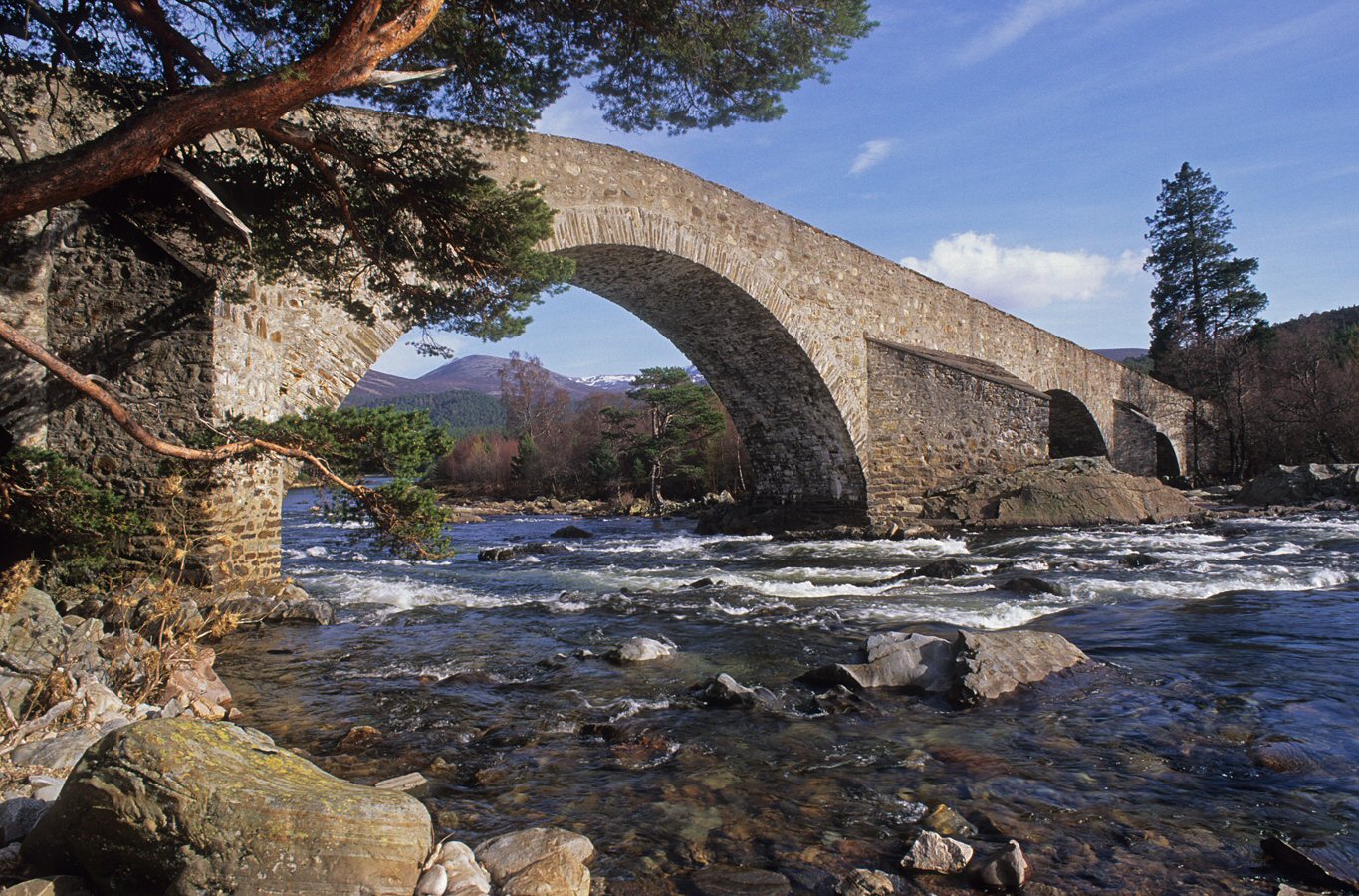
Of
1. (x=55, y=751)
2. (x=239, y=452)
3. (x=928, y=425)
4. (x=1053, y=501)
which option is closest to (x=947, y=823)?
(x=55, y=751)

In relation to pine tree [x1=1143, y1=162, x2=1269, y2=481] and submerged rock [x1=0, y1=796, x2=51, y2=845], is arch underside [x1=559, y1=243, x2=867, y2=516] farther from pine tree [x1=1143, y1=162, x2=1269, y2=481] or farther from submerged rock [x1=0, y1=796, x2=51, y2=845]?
pine tree [x1=1143, y1=162, x2=1269, y2=481]

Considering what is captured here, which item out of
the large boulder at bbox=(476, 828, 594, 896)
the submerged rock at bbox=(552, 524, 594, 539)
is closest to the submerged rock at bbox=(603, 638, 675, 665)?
the large boulder at bbox=(476, 828, 594, 896)

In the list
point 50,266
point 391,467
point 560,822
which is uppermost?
point 50,266

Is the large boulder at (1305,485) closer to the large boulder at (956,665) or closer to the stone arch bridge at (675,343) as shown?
the stone arch bridge at (675,343)

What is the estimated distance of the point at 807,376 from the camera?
46.9 feet

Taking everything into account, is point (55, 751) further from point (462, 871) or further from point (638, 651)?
point (638, 651)

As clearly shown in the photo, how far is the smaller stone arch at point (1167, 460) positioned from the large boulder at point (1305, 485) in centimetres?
821

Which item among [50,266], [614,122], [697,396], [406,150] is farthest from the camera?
[697,396]

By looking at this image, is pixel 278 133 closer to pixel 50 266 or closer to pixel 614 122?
pixel 50 266

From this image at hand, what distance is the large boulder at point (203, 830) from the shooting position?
2201 millimetres

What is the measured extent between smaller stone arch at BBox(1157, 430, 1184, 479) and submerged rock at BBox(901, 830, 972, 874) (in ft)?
94.8

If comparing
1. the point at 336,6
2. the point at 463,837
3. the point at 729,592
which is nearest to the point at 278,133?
the point at 336,6

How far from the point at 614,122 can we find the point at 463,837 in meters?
6.63

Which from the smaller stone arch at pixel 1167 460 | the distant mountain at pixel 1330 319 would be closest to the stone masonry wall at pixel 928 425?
the smaller stone arch at pixel 1167 460
